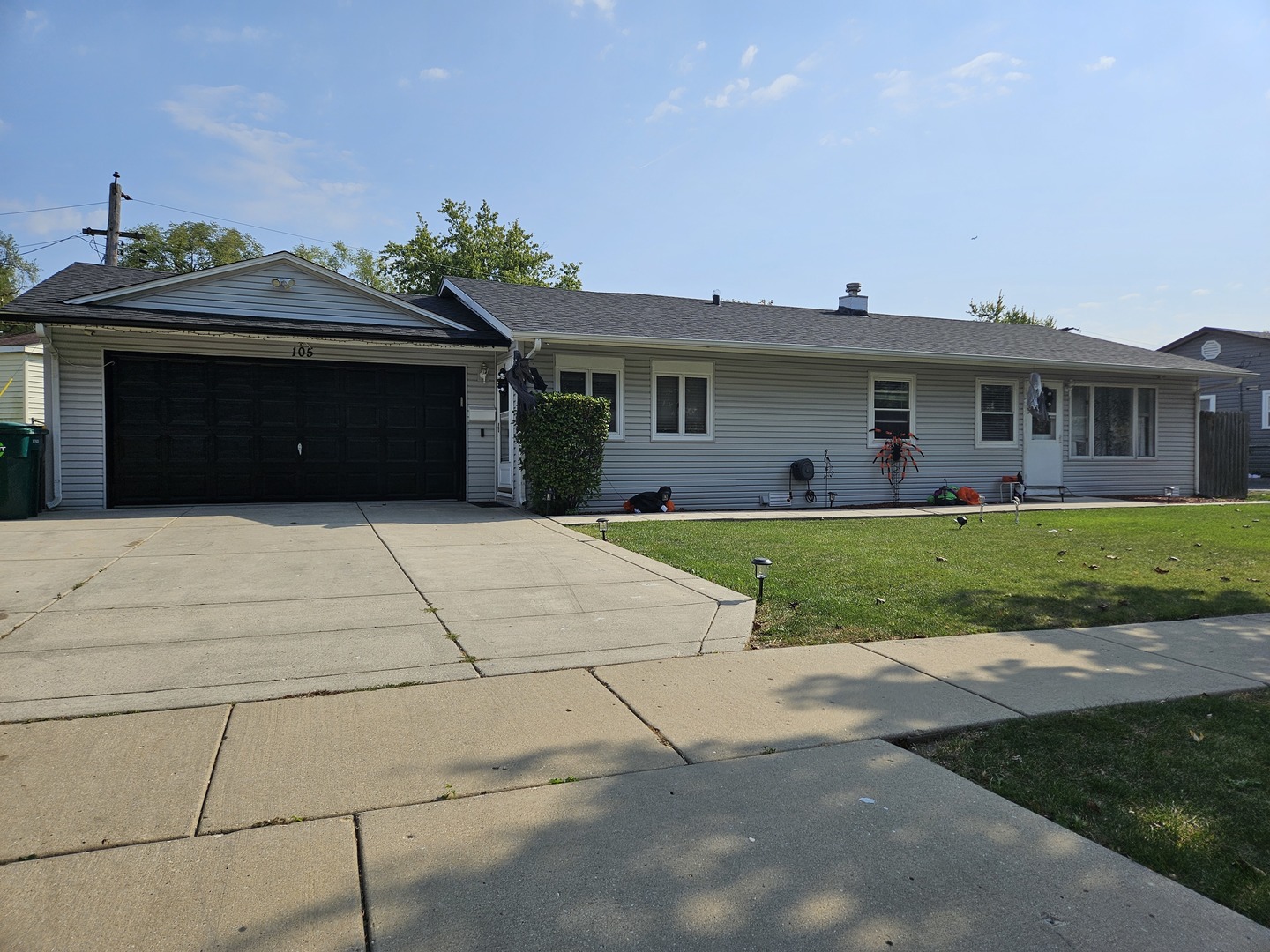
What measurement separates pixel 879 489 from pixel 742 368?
370 cm

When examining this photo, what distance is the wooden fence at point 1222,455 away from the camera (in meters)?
17.9

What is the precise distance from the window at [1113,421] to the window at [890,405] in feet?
13.5

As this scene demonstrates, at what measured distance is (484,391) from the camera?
13.9 m

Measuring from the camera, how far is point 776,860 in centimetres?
250

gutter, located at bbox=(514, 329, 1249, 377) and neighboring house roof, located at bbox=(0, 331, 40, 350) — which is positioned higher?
neighboring house roof, located at bbox=(0, 331, 40, 350)

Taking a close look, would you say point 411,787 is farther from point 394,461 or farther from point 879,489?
point 879,489

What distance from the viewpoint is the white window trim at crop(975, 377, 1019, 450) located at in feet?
52.4

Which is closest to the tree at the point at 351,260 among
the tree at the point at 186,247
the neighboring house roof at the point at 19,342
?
the tree at the point at 186,247

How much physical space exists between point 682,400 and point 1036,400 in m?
7.41

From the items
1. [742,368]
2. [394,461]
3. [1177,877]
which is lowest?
[1177,877]

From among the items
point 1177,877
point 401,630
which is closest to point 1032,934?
point 1177,877

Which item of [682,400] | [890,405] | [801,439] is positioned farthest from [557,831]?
[890,405]

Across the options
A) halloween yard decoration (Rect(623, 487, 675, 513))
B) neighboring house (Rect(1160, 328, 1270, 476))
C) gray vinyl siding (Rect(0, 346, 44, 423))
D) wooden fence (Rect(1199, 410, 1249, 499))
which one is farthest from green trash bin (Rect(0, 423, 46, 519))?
neighboring house (Rect(1160, 328, 1270, 476))

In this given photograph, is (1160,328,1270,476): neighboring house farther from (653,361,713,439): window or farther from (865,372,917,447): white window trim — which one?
(653,361,713,439): window
